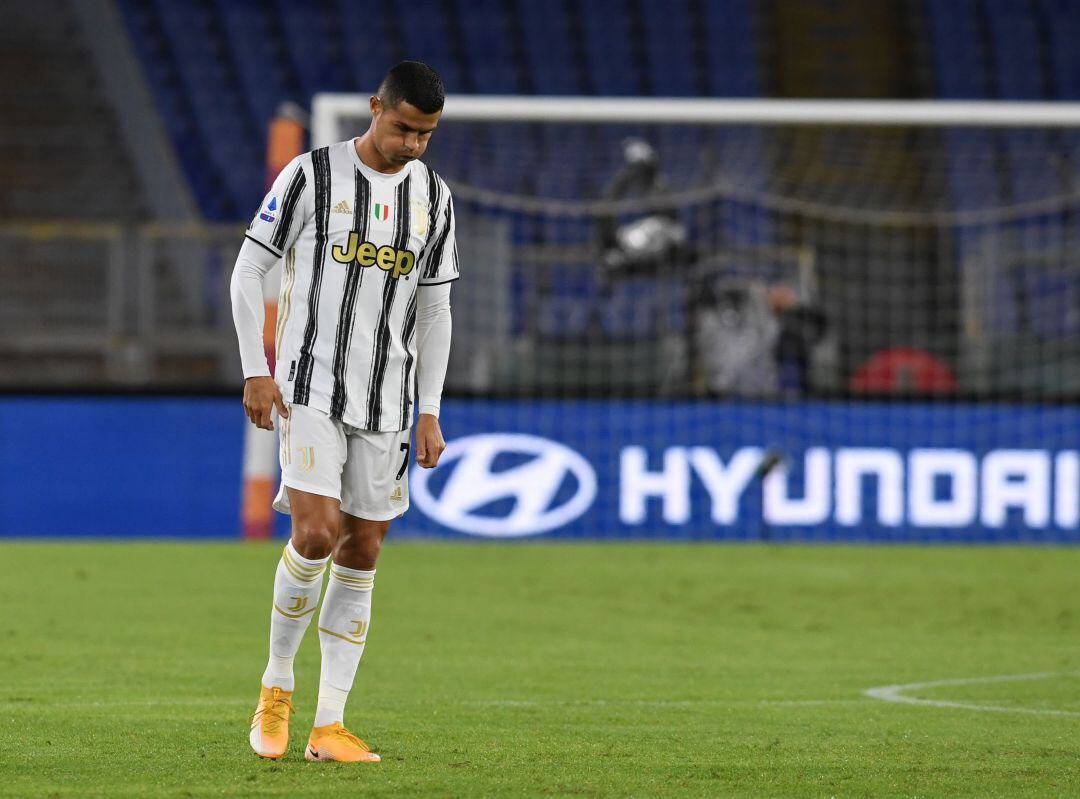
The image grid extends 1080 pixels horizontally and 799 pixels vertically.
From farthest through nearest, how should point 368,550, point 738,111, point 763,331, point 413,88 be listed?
1. point 763,331
2. point 738,111
3. point 368,550
4. point 413,88

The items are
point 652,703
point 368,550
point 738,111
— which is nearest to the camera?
point 368,550

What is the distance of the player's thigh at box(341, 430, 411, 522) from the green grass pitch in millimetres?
603

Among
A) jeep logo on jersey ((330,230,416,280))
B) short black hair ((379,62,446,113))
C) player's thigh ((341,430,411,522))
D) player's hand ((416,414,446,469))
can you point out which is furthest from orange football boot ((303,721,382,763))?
short black hair ((379,62,446,113))

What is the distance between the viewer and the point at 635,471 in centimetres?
1203

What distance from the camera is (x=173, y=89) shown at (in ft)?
58.1

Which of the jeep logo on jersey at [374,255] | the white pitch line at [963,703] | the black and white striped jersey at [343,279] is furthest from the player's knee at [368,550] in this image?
the white pitch line at [963,703]

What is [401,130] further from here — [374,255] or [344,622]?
[344,622]

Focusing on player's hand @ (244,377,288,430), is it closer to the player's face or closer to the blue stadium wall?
the player's face

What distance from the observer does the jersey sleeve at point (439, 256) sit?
463cm

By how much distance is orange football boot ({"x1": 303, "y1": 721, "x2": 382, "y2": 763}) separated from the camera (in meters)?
4.38

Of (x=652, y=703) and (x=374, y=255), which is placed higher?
(x=374, y=255)

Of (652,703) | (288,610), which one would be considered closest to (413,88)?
(288,610)

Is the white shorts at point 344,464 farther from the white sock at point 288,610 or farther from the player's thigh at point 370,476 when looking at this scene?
the white sock at point 288,610

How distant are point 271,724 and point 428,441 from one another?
79 cm
